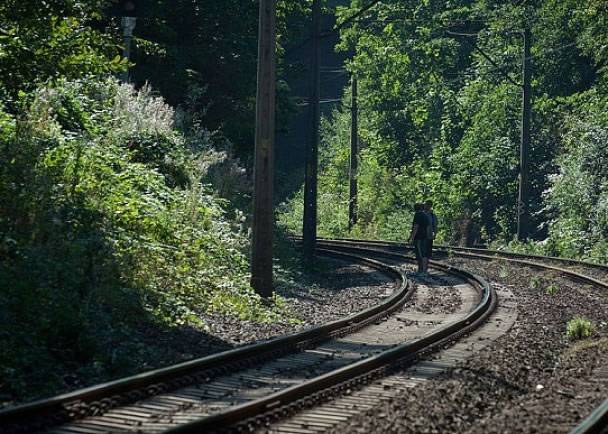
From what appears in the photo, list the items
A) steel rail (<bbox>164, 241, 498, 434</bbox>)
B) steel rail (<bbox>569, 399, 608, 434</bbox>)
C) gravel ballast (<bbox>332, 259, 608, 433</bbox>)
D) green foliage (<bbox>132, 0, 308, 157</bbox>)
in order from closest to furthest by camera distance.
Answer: steel rail (<bbox>569, 399, 608, 434</bbox>), steel rail (<bbox>164, 241, 498, 434</bbox>), gravel ballast (<bbox>332, 259, 608, 433</bbox>), green foliage (<bbox>132, 0, 308, 157</bbox>)

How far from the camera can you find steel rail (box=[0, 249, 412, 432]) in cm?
861

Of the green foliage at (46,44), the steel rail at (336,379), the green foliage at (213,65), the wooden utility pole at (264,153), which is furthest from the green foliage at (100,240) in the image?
the green foliage at (213,65)

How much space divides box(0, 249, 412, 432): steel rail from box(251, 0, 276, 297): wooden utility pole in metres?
2.70

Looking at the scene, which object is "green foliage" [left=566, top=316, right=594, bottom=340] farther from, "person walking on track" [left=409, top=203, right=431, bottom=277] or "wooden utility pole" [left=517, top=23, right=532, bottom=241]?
"wooden utility pole" [left=517, top=23, right=532, bottom=241]

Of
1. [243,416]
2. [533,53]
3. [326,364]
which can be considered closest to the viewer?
[243,416]

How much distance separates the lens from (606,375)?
1164cm

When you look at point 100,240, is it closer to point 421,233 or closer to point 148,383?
point 148,383

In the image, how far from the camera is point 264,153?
18000mm

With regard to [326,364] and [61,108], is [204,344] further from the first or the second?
[61,108]

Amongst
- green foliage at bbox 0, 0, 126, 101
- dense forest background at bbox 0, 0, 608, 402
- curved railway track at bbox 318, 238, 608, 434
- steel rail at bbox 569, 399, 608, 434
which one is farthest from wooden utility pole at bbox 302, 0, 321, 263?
steel rail at bbox 569, 399, 608, 434

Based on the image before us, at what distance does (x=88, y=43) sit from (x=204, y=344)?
5965 mm

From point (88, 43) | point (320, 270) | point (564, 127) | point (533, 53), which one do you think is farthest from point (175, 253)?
point (533, 53)

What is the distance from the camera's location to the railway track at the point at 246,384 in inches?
343

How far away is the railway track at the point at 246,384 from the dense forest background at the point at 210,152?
102 cm
